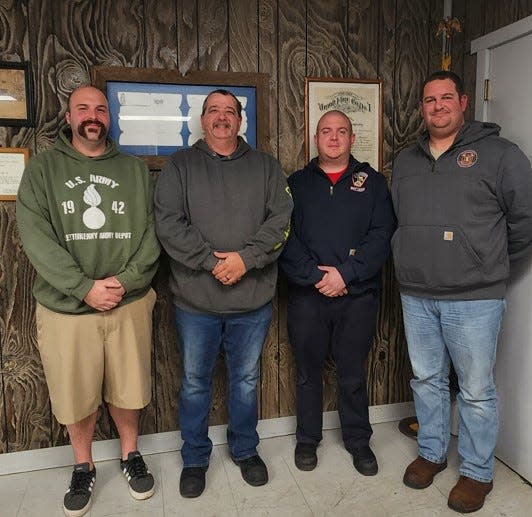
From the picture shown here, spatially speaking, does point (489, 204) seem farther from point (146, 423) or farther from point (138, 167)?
point (146, 423)

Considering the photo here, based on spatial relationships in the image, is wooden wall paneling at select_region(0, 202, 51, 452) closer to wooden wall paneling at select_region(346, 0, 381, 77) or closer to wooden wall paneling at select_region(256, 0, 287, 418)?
wooden wall paneling at select_region(256, 0, 287, 418)

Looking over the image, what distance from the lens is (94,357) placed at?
206 cm

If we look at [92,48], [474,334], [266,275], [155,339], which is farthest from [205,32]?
[474,334]

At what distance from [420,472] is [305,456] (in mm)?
504

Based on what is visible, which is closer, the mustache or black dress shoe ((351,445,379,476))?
the mustache

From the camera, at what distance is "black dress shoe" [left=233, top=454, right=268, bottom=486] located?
7.30ft

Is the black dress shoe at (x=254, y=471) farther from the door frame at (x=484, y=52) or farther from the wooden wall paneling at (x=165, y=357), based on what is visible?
the door frame at (x=484, y=52)

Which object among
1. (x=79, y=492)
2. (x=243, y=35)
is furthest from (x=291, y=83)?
(x=79, y=492)

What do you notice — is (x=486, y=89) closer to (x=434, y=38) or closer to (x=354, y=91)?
(x=434, y=38)

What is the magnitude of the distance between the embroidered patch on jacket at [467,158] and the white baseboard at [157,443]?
143 centimetres

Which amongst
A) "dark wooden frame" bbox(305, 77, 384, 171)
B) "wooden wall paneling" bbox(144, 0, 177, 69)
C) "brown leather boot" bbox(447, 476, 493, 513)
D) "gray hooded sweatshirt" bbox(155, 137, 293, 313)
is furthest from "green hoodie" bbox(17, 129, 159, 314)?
"brown leather boot" bbox(447, 476, 493, 513)

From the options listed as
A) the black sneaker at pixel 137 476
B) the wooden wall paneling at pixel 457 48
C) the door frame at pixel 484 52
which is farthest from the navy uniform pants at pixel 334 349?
→ the wooden wall paneling at pixel 457 48

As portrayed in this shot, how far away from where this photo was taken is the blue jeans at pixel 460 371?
2025mm

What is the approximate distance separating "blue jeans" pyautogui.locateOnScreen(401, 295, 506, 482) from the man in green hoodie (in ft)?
3.79
